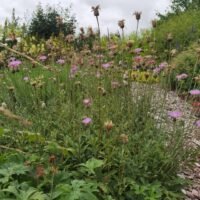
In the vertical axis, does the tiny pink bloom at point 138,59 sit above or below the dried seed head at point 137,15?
below

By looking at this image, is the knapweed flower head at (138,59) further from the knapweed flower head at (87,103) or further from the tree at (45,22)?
the tree at (45,22)

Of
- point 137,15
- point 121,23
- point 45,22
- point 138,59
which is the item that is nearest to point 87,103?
point 121,23

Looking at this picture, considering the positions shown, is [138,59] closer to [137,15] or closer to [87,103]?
[137,15]

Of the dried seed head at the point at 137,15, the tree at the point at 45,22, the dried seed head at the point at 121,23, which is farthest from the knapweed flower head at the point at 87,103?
the tree at the point at 45,22

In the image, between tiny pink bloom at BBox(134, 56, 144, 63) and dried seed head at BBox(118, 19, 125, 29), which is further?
tiny pink bloom at BBox(134, 56, 144, 63)

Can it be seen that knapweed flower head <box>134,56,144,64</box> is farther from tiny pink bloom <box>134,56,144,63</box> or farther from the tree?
the tree

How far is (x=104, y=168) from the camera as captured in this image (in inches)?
132

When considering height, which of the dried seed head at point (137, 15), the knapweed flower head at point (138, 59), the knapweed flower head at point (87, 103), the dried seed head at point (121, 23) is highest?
the dried seed head at point (137, 15)

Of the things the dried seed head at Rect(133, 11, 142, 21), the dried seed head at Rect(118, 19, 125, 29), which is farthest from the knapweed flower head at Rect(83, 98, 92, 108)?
the dried seed head at Rect(133, 11, 142, 21)

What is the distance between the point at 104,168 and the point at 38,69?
337 cm

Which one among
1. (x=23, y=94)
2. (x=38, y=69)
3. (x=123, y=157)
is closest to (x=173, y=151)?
(x=123, y=157)

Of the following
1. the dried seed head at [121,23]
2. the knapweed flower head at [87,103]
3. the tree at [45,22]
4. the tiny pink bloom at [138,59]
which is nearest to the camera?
the knapweed flower head at [87,103]

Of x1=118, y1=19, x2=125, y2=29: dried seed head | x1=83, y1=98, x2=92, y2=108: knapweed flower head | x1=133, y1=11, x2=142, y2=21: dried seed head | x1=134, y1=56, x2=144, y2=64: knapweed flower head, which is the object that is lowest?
x1=83, y1=98, x2=92, y2=108: knapweed flower head

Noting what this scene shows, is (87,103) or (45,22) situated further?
(45,22)
